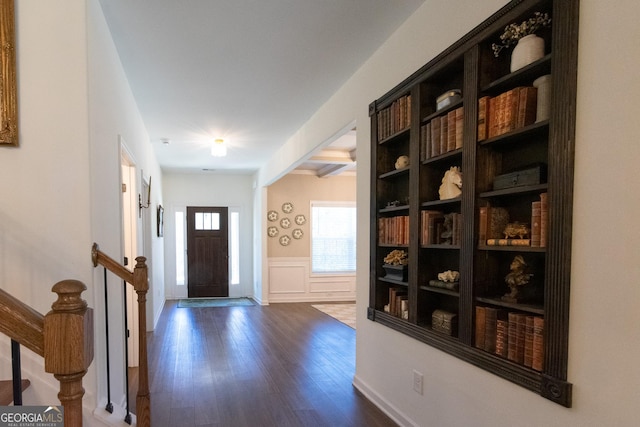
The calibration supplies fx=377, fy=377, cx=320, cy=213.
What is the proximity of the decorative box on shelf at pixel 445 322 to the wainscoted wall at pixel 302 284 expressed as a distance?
564cm

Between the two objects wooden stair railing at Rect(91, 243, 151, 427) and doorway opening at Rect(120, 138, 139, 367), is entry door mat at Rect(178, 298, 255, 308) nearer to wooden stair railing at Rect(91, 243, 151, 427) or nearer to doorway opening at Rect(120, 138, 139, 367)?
doorway opening at Rect(120, 138, 139, 367)

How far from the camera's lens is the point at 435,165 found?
2.38m

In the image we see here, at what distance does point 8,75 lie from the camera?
185 centimetres

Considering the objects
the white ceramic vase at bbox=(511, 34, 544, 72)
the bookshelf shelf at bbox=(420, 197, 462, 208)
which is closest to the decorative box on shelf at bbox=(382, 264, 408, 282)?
the bookshelf shelf at bbox=(420, 197, 462, 208)

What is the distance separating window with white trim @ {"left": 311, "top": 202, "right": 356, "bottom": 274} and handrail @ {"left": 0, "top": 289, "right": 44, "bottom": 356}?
715 cm

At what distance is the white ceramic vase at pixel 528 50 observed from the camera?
161cm

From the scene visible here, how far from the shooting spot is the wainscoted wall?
7680 mm

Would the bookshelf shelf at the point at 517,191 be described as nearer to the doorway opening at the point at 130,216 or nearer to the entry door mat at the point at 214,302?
the doorway opening at the point at 130,216

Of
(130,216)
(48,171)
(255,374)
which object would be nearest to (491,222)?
(48,171)

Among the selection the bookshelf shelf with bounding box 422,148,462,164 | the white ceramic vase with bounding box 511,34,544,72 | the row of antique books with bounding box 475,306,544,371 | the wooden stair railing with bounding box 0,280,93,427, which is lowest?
the row of antique books with bounding box 475,306,544,371

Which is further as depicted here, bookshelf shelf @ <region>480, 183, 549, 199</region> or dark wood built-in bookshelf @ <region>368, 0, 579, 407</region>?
bookshelf shelf @ <region>480, 183, 549, 199</region>

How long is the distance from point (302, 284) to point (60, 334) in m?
7.11

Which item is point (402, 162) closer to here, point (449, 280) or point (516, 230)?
point (449, 280)

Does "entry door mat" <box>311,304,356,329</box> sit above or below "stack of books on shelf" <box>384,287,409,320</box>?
below
